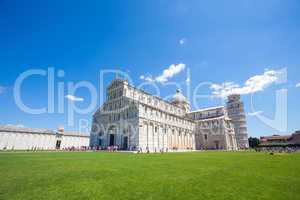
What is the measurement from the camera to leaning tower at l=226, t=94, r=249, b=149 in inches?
2753

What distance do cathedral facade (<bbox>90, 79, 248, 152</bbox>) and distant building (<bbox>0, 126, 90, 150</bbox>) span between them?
16.9 meters

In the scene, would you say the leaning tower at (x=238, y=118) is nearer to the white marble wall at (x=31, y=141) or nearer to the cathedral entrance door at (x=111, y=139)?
the cathedral entrance door at (x=111, y=139)

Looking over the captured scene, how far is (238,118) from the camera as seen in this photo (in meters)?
72.1

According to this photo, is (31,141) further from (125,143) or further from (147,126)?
(147,126)

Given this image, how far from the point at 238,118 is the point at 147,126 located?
161 ft

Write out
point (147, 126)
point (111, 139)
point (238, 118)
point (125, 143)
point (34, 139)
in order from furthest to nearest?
point (238, 118)
point (34, 139)
point (111, 139)
point (125, 143)
point (147, 126)

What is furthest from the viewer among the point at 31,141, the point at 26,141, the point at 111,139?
the point at 31,141

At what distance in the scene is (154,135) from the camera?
43969 millimetres

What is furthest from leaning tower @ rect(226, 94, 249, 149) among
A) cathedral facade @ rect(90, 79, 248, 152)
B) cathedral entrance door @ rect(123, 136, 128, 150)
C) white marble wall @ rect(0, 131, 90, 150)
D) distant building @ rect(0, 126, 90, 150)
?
white marble wall @ rect(0, 131, 90, 150)

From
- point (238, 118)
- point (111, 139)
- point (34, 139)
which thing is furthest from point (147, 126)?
point (238, 118)

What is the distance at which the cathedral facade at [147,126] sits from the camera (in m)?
40.8

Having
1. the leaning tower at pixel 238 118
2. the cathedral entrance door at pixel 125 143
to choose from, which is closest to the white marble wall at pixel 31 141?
the cathedral entrance door at pixel 125 143

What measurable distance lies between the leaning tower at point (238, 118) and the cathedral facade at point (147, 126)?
2829 mm

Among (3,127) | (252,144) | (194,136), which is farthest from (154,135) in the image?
(252,144)
